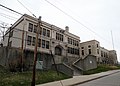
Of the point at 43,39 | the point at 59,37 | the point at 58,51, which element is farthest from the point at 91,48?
the point at 43,39

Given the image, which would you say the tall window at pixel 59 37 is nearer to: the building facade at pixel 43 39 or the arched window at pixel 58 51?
the building facade at pixel 43 39

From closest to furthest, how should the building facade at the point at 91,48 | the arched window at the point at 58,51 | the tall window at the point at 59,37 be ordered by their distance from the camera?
the arched window at the point at 58,51, the tall window at the point at 59,37, the building facade at the point at 91,48

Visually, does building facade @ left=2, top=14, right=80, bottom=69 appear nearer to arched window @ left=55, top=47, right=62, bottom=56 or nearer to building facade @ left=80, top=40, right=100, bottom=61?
arched window @ left=55, top=47, right=62, bottom=56

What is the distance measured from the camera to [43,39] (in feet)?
101

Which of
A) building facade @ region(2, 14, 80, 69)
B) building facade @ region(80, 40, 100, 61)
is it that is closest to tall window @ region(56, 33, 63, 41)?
building facade @ region(2, 14, 80, 69)

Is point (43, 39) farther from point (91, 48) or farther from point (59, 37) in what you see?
point (91, 48)

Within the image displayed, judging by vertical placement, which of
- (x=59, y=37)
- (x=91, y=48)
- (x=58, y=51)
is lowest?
(x=58, y=51)

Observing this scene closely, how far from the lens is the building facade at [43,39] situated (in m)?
27.1

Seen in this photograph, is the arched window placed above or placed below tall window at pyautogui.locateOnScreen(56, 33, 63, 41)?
below

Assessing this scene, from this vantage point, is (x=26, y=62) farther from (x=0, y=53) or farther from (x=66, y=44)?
(x=66, y=44)

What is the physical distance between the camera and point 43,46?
30.6 m

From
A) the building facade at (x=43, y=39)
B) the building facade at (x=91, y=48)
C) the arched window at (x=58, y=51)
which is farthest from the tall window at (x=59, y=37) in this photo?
the building facade at (x=91, y=48)

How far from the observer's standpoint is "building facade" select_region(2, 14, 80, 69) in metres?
27.1

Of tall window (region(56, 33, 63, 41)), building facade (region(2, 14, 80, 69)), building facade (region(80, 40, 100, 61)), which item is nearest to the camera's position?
building facade (region(2, 14, 80, 69))
